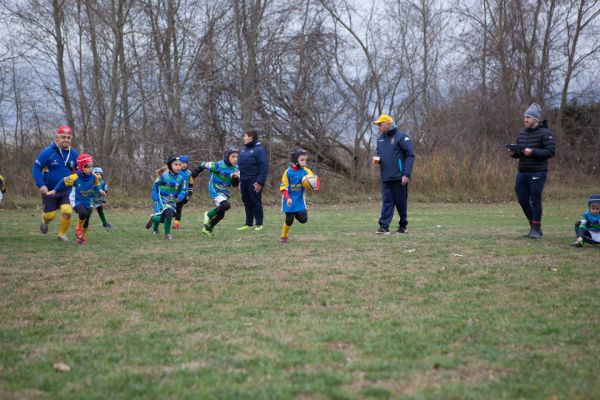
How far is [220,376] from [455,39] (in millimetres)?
33819

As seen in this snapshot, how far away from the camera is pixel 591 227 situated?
10.3 m

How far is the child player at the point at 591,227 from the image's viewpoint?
10.2 meters

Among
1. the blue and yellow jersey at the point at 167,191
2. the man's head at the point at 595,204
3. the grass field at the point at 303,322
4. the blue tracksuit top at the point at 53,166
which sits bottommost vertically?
the grass field at the point at 303,322

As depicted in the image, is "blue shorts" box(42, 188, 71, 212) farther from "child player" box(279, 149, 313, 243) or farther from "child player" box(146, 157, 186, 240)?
"child player" box(279, 149, 313, 243)

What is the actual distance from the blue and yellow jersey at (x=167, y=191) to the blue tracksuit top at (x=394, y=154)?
3.84m

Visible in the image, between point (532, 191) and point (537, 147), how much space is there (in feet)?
2.49

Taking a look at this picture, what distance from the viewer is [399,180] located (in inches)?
492

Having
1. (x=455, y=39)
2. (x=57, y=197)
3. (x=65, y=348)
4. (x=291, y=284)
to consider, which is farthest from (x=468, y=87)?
(x=65, y=348)

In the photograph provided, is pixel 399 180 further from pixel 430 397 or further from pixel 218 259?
pixel 430 397

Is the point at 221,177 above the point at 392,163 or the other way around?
the other way around

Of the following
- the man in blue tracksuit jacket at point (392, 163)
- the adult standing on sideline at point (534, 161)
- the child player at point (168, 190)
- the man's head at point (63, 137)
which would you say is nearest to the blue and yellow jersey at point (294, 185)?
the man in blue tracksuit jacket at point (392, 163)

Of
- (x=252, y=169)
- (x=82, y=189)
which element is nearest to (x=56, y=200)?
(x=82, y=189)

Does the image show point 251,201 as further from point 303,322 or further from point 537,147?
point 303,322

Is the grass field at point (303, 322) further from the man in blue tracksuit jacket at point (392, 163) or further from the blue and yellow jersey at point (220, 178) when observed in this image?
the blue and yellow jersey at point (220, 178)
